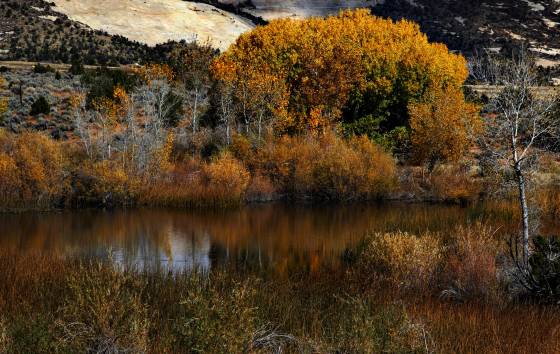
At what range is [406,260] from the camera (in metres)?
13.8

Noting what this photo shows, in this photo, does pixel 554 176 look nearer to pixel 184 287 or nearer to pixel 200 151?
pixel 200 151

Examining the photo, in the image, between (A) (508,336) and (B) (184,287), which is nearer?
(A) (508,336)

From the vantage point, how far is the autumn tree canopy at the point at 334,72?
41.7 metres

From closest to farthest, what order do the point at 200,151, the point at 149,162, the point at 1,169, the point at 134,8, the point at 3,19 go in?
the point at 1,169, the point at 149,162, the point at 200,151, the point at 3,19, the point at 134,8

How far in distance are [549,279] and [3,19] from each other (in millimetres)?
83951

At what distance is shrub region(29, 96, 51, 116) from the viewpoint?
1863 inches

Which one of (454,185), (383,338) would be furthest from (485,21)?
(383,338)

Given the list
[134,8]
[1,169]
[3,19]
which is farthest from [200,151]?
[134,8]

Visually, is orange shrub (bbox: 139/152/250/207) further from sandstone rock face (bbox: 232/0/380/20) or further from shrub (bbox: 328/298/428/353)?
sandstone rock face (bbox: 232/0/380/20)

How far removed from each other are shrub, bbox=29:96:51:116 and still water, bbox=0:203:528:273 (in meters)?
20.0

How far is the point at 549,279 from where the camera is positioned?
38.3ft

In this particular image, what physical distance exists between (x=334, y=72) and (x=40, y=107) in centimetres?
2342

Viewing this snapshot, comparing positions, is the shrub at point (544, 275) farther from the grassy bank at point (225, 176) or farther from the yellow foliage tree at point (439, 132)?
the yellow foliage tree at point (439, 132)

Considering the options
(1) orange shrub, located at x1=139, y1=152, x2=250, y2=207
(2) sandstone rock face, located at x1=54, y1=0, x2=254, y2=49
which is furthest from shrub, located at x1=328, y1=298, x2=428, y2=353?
(2) sandstone rock face, located at x1=54, y1=0, x2=254, y2=49
